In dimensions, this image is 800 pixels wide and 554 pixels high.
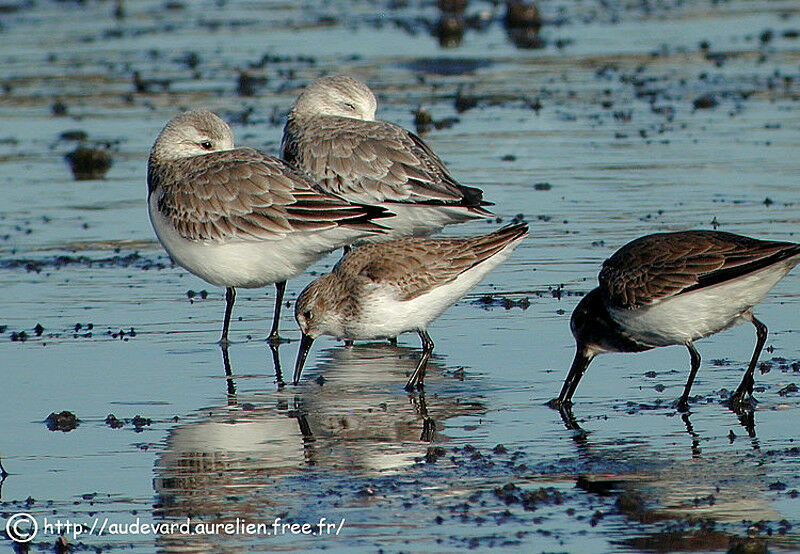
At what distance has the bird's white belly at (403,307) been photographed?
8562 mm

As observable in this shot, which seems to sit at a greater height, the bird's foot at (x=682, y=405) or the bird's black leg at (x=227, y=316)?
the bird's foot at (x=682, y=405)

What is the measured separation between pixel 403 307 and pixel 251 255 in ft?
4.84

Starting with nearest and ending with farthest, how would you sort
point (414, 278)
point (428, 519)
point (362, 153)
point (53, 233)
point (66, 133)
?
point (428, 519)
point (414, 278)
point (362, 153)
point (53, 233)
point (66, 133)

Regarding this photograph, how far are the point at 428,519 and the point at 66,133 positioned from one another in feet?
38.6

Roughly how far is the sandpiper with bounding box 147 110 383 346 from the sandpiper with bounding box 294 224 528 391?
2.32ft

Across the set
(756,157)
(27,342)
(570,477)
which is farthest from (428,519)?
(756,157)

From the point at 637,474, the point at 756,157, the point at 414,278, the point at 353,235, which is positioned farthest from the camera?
the point at 756,157

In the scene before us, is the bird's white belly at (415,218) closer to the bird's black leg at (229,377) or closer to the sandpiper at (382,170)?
the sandpiper at (382,170)

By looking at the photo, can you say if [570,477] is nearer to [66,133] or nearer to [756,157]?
[756,157]

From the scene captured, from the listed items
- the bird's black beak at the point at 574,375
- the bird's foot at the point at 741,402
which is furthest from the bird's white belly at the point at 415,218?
the bird's foot at the point at 741,402

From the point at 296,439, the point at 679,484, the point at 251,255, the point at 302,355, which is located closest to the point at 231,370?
the point at 302,355

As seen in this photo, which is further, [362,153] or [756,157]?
[756,157]

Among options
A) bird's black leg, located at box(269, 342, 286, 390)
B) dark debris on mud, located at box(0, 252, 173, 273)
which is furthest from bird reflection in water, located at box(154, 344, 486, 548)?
dark debris on mud, located at box(0, 252, 173, 273)

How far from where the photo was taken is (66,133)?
1709 cm
